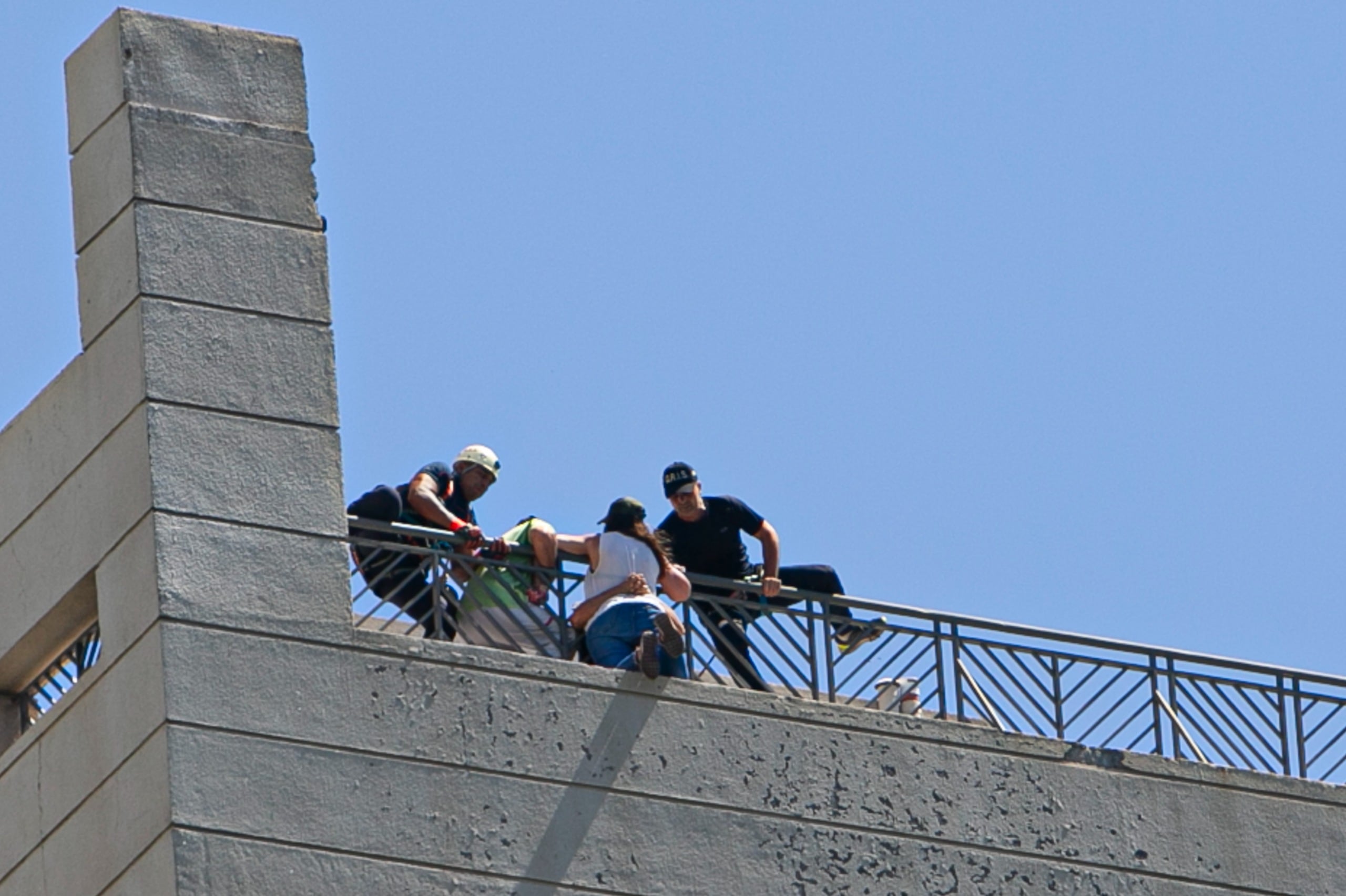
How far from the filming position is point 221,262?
1680cm

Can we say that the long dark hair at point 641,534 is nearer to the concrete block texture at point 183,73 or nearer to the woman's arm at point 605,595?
the woman's arm at point 605,595

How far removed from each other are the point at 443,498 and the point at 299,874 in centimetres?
262

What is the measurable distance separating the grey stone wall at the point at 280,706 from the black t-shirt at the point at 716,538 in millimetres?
1184

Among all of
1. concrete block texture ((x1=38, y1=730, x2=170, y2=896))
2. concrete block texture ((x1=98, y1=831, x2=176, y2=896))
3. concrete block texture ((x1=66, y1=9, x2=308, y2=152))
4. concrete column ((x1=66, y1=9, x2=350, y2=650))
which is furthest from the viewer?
concrete block texture ((x1=66, y1=9, x2=308, y2=152))

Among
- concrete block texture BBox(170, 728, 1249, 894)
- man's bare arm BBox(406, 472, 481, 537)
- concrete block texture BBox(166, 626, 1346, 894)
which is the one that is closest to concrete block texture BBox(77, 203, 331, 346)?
man's bare arm BBox(406, 472, 481, 537)

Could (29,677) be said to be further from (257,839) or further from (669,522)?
(669,522)

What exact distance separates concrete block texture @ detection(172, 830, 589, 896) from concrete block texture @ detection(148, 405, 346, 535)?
1.59 meters

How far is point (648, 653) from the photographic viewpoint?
1681cm

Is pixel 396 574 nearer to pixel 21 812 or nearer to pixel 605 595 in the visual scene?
pixel 605 595

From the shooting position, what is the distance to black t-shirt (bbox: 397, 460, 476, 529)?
57.6ft

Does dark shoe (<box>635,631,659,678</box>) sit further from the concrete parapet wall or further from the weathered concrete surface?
the weathered concrete surface

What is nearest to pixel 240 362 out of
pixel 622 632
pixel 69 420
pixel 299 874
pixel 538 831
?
pixel 69 420

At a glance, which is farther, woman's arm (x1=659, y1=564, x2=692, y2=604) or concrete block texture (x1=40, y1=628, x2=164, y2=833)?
woman's arm (x1=659, y1=564, x2=692, y2=604)

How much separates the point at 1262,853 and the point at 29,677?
21.0 feet
